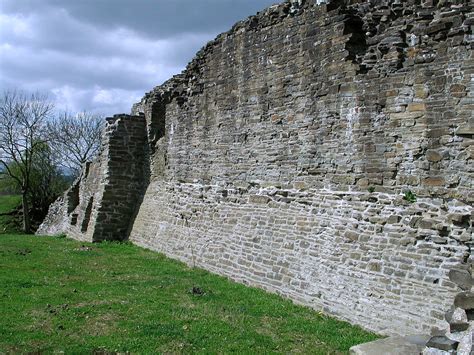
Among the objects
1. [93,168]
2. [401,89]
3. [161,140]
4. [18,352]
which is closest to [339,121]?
[401,89]

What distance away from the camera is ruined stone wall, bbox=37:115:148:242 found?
15.6 m

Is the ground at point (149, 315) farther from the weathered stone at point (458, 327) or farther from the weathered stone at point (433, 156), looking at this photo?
the weathered stone at point (433, 156)

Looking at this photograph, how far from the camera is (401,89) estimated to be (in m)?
7.43

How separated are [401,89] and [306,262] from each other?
3226mm

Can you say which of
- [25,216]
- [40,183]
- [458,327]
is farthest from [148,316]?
[40,183]

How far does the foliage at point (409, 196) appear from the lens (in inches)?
279

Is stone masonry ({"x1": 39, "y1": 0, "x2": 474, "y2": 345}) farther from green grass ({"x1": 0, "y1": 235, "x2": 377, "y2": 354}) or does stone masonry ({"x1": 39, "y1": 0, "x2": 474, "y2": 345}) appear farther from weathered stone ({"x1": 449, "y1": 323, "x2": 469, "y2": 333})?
green grass ({"x1": 0, "y1": 235, "x2": 377, "y2": 354})

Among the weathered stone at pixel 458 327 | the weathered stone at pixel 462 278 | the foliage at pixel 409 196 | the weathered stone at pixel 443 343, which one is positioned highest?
the foliage at pixel 409 196

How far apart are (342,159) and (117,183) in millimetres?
9497

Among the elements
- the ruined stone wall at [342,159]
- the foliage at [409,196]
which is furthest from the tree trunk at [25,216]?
the foliage at [409,196]

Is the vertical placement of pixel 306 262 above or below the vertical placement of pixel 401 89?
below

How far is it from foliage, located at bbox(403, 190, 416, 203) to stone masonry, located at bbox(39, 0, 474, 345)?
0.07 ft

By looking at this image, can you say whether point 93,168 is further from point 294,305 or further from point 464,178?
point 464,178

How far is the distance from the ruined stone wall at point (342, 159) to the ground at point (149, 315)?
0.67 metres
